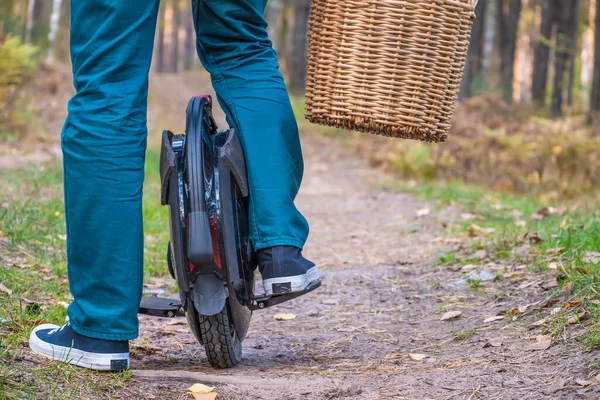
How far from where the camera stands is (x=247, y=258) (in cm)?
Answer: 227

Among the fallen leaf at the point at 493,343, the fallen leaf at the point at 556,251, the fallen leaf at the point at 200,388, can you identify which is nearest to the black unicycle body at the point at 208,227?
the fallen leaf at the point at 200,388

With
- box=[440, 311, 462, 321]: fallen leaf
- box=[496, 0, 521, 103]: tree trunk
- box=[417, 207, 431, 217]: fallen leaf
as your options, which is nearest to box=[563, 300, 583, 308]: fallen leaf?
box=[440, 311, 462, 321]: fallen leaf

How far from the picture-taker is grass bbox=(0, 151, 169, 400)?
6.57 feet

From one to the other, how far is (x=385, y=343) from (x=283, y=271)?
837 mm

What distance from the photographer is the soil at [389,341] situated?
2117 mm

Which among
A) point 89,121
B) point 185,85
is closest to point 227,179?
point 89,121

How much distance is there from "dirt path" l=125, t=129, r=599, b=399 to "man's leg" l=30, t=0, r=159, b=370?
0.23 m

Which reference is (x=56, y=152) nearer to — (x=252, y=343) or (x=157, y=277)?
(x=157, y=277)

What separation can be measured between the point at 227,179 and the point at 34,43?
10.2 meters

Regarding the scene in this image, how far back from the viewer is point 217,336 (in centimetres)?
229

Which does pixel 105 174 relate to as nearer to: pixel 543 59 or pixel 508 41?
pixel 543 59

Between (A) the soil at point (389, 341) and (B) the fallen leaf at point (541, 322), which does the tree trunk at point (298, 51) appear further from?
(B) the fallen leaf at point (541, 322)

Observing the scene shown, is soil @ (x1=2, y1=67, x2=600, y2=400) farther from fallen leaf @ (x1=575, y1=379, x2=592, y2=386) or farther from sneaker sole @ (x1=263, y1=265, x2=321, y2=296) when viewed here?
sneaker sole @ (x1=263, y1=265, x2=321, y2=296)

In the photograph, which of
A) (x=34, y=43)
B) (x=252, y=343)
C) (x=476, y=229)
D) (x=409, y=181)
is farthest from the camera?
(x=34, y=43)
